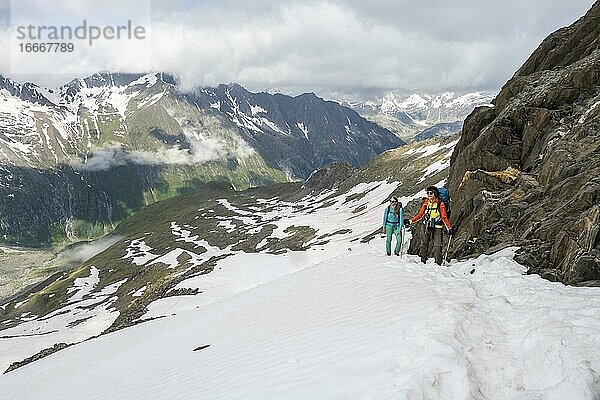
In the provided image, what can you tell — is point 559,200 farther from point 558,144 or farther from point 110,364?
point 110,364

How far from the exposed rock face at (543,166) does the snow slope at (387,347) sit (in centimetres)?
137

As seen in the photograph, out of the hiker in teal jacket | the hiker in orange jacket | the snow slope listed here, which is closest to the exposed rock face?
the snow slope

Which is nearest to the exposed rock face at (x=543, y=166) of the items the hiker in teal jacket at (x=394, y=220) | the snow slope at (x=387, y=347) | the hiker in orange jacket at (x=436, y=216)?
the snow slope at (x=387, y=347)

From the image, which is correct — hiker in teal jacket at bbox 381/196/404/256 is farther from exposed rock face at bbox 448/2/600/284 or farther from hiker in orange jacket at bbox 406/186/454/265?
hiker in orange jacket at bbox 406/186/454/265

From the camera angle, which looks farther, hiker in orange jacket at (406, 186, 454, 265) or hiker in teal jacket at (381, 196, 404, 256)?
hiker in teal jacket at (381, 196, 404, 256)

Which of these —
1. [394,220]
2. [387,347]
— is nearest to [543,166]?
[394,220]

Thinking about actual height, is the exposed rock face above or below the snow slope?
above

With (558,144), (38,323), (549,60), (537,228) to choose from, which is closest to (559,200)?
(537,228)

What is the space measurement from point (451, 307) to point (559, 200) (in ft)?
27.8

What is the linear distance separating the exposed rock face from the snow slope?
137cm

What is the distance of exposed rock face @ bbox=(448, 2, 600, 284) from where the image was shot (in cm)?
1293

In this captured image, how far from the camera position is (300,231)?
7950cm

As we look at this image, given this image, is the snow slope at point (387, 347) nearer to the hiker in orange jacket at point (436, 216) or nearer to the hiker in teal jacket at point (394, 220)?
the hiker in orange jacket at point (436, 216)

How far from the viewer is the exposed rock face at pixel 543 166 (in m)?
12.9
